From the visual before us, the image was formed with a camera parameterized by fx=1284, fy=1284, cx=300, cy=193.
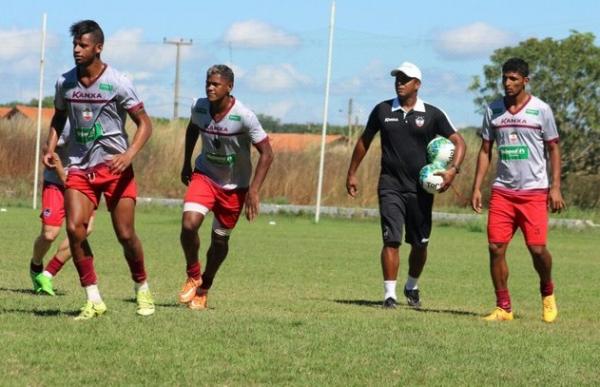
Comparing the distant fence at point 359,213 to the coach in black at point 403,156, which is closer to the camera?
the coach in black at point 403,156

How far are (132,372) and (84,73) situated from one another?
333 cm

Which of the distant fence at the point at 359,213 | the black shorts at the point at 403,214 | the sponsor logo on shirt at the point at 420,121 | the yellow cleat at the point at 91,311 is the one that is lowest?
the distant fence at the point at 359,213

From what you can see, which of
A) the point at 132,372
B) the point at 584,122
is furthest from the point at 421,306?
the point at 584,122

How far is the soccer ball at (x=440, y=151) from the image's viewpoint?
1288 centimetres

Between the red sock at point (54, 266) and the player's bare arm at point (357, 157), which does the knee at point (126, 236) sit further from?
the player's bare arm at point (357, 157)

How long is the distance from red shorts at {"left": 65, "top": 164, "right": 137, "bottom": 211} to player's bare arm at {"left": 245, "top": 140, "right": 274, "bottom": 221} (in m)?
1.29

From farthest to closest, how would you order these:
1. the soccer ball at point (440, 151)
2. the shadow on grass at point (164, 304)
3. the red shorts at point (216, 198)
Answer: the soccer ball at point (440, 151)
the shadow on grass at point (164, 304)
the red shorts at point (216, 198)

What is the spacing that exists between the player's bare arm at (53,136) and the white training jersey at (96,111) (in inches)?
3.9

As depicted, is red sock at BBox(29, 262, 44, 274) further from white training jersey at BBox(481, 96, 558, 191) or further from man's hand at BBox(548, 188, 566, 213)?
man's hand at BBox(548, 188, 566, 213)

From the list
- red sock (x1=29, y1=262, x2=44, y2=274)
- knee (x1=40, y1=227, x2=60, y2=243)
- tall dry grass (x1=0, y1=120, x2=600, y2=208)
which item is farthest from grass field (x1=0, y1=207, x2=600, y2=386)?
tall dry grass (x1=0, y1=120, x2=600, y2=208)

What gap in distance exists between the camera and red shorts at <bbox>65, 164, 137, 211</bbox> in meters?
10.6

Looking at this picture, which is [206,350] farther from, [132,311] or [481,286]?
[481,286]

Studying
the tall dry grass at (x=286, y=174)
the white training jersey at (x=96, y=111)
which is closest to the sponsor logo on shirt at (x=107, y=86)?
the white training jersey at (x=96, y=111)

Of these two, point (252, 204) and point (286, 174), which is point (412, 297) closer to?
point (252, 204)
